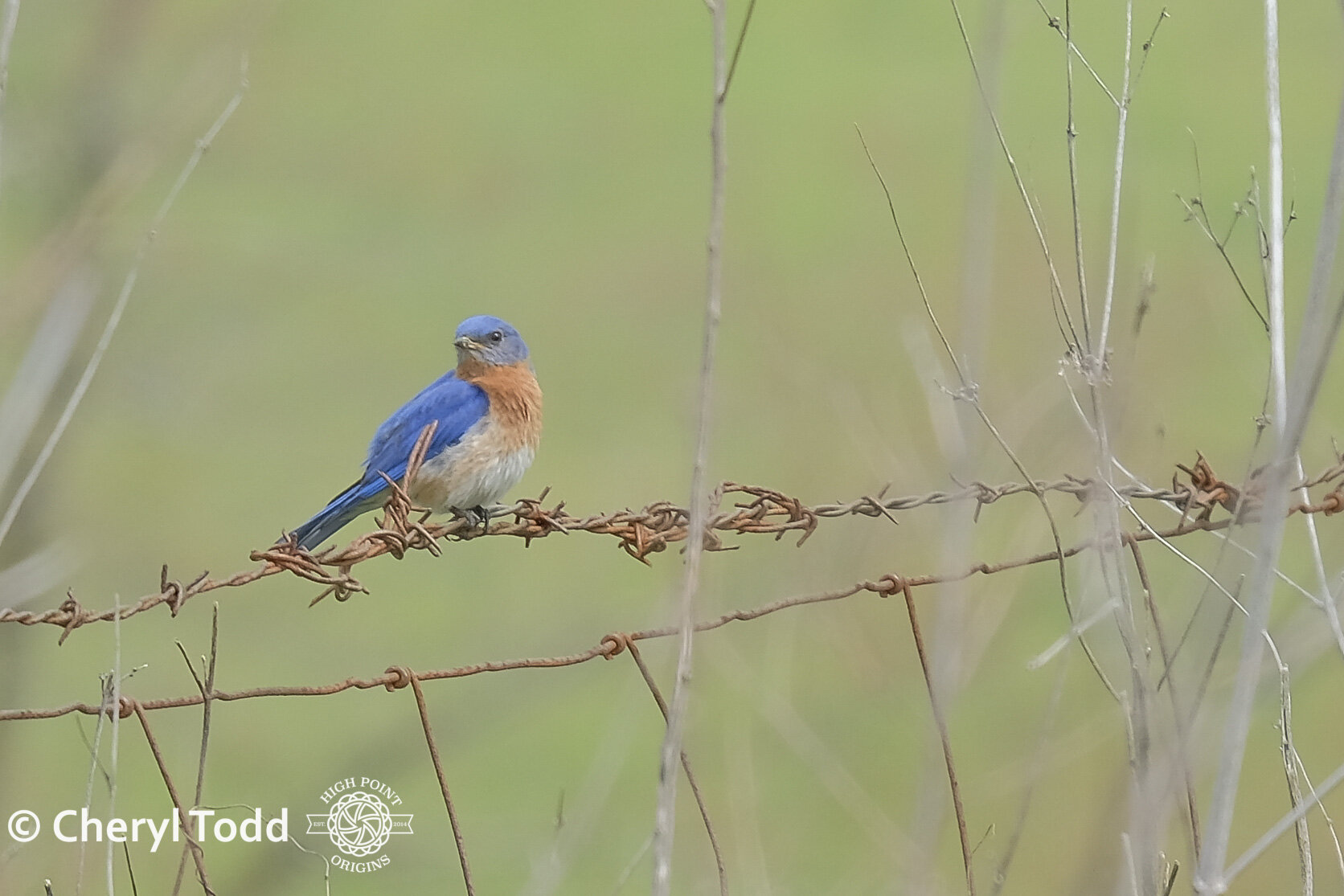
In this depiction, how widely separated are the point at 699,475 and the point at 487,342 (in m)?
3.43

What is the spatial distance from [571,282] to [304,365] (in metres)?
2.86

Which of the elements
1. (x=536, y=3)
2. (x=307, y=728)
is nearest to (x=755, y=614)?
(x=307, y=728)

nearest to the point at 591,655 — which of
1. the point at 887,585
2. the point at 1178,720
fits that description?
the point at 887,585

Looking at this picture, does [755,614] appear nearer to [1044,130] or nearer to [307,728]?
[307,728]

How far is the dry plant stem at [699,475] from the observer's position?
161 cm

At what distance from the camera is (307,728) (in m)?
10.7

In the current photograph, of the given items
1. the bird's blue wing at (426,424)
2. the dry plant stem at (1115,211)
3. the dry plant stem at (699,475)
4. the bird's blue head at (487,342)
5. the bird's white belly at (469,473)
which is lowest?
the dry plant stem at (699,475)

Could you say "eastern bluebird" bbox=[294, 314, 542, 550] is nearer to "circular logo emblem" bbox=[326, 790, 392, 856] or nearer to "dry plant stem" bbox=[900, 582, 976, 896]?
"circular logo emblem" bbox=[326, 790, 392, 856]

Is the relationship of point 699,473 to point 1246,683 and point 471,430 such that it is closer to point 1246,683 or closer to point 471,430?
point 1246,683

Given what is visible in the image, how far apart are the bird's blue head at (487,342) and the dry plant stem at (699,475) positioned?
330cm

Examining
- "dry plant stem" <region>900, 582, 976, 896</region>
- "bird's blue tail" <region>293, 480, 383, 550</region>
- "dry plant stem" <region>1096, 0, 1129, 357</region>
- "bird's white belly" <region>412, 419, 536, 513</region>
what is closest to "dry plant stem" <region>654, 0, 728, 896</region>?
"dry plant stem" <region>900, 582, 976, 896</region>

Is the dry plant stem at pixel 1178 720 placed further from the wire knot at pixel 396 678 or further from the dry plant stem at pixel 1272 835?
the wire knot at pixel 396 678

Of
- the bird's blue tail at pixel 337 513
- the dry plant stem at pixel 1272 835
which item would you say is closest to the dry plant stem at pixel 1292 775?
the dry plant stem at pixel 1272 835

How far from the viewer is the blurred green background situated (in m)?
3.70
